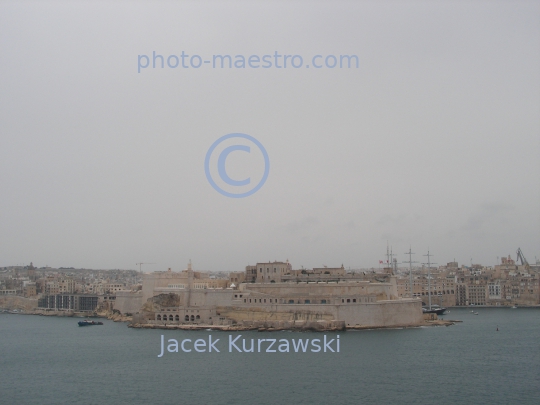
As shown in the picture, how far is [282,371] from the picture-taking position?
67.4 ft

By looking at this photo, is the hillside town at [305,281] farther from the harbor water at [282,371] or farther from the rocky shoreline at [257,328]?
the harbor water at [282,371]

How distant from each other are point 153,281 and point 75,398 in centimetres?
2174

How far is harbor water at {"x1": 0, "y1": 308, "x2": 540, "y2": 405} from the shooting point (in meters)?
17.4

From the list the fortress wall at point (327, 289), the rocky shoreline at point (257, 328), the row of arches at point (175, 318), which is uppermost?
the fortress wall at point (327, 289)

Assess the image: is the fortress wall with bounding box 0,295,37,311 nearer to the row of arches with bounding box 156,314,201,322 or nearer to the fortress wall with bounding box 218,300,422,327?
the row of arches with bounding box 156,314,201,322

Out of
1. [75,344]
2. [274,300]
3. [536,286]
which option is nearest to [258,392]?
[75,344]

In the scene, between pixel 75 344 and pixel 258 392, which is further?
pixel 75 344

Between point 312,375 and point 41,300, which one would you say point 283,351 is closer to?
point 312,375

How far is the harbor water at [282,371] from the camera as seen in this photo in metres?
17.4

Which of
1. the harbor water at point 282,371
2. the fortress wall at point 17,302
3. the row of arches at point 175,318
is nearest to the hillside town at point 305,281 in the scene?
the fortress wall at point 17,302

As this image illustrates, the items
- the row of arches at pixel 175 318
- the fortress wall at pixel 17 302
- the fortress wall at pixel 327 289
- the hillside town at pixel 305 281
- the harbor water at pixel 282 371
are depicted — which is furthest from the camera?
the fortress wall at pixel 17 302

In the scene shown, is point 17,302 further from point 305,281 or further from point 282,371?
point 282,371

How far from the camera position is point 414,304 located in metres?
33.6

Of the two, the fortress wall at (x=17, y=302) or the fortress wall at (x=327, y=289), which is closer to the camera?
the fortress wall at (x=327, y=289)
